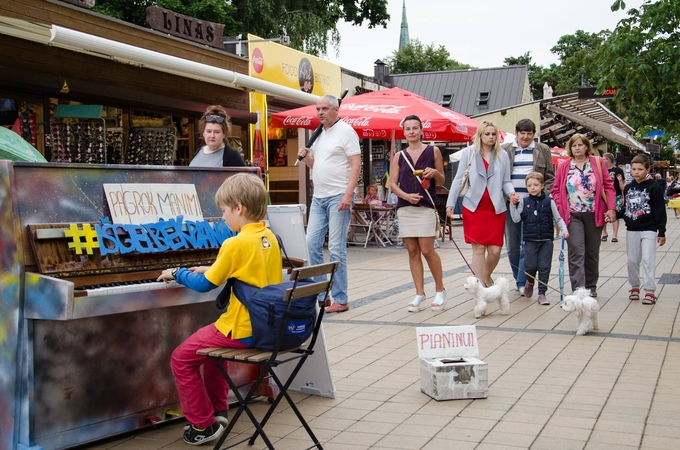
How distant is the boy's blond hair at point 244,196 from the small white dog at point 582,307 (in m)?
3.59

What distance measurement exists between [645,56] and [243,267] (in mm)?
6636

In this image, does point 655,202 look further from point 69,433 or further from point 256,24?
point 256,24

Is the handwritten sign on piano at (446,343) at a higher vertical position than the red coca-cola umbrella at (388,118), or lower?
lower

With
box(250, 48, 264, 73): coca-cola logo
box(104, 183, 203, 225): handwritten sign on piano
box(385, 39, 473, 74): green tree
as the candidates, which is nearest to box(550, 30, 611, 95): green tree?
box(385, 39, 473, 74): green tree

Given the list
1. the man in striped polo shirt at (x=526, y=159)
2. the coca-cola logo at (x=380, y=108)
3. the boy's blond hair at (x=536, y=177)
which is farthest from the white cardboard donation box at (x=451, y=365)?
the coca-cola logo at (x=380, y=108)

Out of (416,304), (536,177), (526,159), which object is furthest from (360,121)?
(416,304)

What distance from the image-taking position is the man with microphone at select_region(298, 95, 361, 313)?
7387mm

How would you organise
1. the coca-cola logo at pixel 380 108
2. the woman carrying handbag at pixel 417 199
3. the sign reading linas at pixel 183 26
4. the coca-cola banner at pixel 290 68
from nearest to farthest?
the woman carrying handbag at pixel 417 199 → the sign reading linas at pixel 183 26 → the coca-cola logo at pixel 380 108 → the coca-cola banner at pixel 290 68

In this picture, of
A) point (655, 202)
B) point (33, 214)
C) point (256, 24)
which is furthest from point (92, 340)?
point (256, 24)

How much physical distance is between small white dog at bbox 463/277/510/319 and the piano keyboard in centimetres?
399

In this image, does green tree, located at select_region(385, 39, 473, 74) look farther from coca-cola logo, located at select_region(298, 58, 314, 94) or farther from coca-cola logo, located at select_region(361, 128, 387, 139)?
coca-cola logo, located at select_region(361, 128, 387, 139)

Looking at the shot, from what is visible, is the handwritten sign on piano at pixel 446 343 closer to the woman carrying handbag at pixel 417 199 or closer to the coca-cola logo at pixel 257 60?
the woman carrying handbag at pixel 417 199

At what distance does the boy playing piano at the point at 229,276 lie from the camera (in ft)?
12.1

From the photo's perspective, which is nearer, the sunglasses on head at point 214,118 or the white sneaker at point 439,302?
the sunglasses on head at point 214,118
